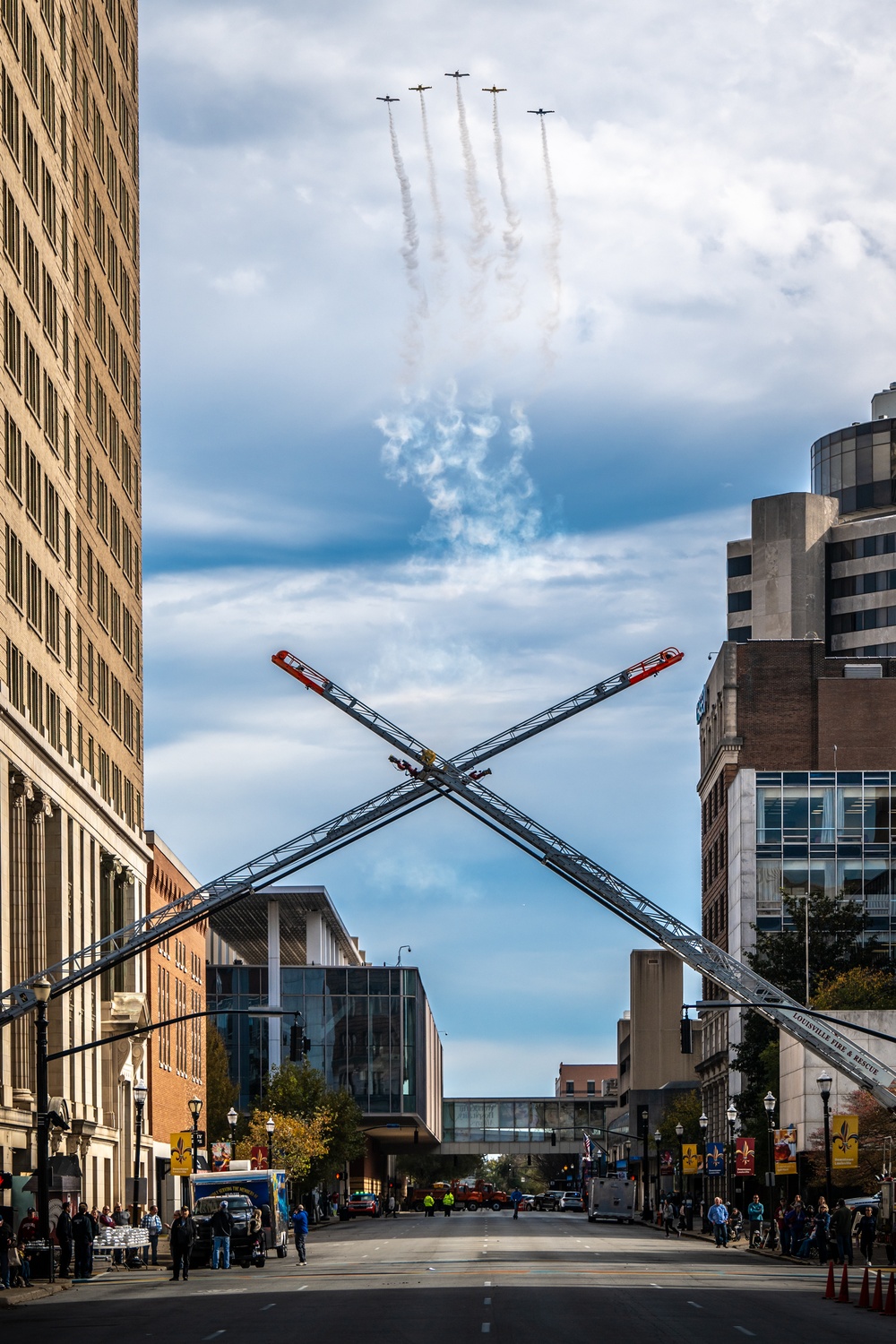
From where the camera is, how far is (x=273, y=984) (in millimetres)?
135375

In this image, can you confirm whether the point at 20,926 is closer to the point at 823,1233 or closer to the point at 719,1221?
the point at 823,1233

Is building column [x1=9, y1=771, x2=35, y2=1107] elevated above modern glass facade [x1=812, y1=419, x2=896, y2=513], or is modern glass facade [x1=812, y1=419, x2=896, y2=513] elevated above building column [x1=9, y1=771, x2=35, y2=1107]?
modern glass facade [x1=812, y1=419, x2=896, y2=513]

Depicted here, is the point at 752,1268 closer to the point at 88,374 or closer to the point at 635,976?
the point at 88,374

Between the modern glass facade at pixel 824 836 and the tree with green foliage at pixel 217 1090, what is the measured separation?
118 feet

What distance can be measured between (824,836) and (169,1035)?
41.6 metres

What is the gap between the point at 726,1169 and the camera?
4313 inches

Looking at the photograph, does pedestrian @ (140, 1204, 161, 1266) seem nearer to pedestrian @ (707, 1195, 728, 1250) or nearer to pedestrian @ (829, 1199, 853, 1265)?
pedestrian @ (707, 1195, 728, 1250)

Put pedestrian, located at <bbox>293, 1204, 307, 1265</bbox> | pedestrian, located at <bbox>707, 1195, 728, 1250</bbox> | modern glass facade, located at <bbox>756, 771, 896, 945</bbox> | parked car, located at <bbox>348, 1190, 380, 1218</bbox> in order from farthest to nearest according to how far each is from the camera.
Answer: parked car, located at <bbox>348, 1190, 380, 1218</bbox>
modern glass facade, located at <bbox>756, 771, 896, 945</bbox>
pedestrian, located at <bbox>707, 1195, 728, 1250</bbox>
pedestrian, located at <bbox>293, 1204, 307, 1265</bbox>

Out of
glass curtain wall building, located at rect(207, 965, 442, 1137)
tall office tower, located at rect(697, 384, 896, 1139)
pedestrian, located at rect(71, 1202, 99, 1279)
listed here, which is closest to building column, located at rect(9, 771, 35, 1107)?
pedestrian, located at rect(71, 1202, 99, 1279)

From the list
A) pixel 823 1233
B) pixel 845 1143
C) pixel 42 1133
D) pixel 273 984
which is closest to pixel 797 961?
pixel 273 984

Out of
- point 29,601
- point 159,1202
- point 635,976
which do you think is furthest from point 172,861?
point 635,976

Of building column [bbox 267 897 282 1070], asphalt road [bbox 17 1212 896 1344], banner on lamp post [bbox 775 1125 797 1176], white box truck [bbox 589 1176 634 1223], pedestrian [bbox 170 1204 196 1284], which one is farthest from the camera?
building column [bbox 267 897 282 1070]

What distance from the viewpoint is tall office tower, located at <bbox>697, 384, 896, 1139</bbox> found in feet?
385

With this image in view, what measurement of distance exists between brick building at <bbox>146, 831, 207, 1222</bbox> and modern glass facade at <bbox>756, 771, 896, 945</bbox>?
114ft
